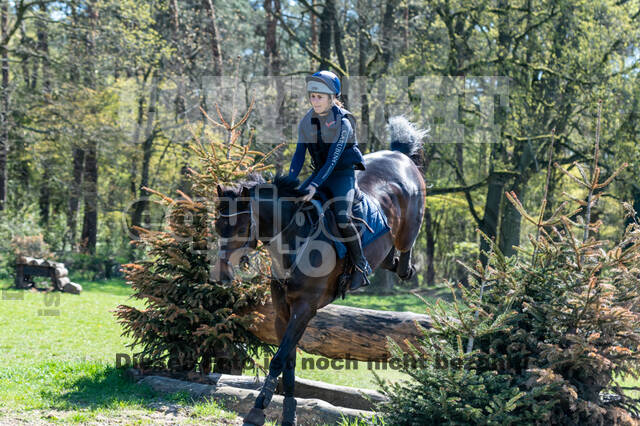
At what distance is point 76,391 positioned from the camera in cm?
634

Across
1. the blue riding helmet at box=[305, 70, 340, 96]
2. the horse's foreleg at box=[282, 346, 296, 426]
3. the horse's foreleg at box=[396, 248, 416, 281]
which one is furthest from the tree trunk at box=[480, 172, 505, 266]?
the horse's foreleg at box=[282, 346, 296, 426]

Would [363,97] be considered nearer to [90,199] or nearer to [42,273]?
[42,273]

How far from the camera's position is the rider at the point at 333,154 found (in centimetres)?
514

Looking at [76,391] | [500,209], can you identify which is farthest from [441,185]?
[76,391]

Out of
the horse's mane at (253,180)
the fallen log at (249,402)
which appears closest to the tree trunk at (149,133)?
the fallen log at (249,402)

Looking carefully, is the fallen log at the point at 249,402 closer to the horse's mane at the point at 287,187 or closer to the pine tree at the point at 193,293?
the pine tree at the point at 193,293

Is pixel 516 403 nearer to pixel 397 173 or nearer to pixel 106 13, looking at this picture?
pixel 397 173

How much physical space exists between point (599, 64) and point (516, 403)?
14.9 meters

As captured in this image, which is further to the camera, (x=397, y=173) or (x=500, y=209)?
(x=500, y=209)

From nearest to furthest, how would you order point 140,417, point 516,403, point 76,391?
point 516,403, point 140,417, point 76,391

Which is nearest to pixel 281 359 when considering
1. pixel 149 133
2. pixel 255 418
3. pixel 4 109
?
pixel 255 418

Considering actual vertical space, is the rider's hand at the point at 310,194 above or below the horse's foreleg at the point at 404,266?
above

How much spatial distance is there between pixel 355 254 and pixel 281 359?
47.8 inches

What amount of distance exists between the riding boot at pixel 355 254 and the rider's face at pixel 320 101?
1.09 metres
